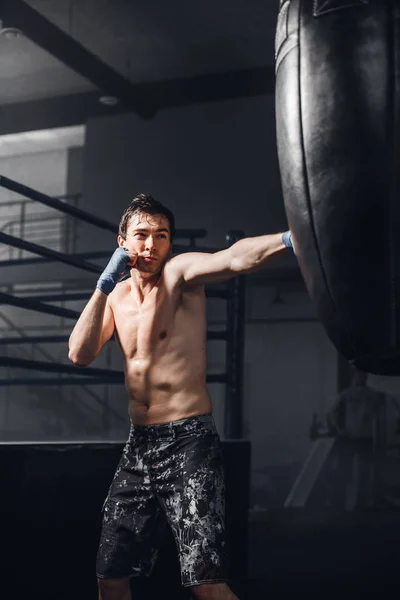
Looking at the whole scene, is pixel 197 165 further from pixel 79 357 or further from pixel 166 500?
pixel 166 500

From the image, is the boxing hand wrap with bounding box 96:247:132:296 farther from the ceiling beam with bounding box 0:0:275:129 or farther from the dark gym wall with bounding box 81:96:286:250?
the dark gym wall with bounding box 81:96:286:250

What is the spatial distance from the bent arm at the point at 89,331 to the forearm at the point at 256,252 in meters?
0.43

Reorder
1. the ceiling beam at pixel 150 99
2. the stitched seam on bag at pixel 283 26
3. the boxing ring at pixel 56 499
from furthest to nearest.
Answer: the ceiling beam at pixel 150 99
the boxing ring at pixel 56 499
the stitched seam on bag at pixel 283 26

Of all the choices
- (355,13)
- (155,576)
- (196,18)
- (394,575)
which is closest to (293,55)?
(355,13)

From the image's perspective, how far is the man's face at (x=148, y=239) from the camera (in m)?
1.98

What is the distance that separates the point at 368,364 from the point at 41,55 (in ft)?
23.1

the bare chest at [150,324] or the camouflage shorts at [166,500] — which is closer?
the camouflage shorts at [166,500]

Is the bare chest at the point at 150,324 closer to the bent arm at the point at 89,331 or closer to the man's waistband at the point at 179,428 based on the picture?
the bent arm at the point at 89,331

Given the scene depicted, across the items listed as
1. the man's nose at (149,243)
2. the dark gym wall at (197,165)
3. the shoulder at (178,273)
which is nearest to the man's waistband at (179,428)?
the shoulder at (178,273)

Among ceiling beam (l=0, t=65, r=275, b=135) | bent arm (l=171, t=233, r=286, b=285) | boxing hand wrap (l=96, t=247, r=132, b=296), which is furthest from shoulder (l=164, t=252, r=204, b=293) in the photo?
ceiling beam (l=0, t=65, r=275, b=135)

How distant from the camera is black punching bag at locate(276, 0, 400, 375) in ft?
3.40

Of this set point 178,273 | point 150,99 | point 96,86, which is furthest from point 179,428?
point 150,99

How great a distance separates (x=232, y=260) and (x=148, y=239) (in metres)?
0.33

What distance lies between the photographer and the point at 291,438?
8.73 metres
